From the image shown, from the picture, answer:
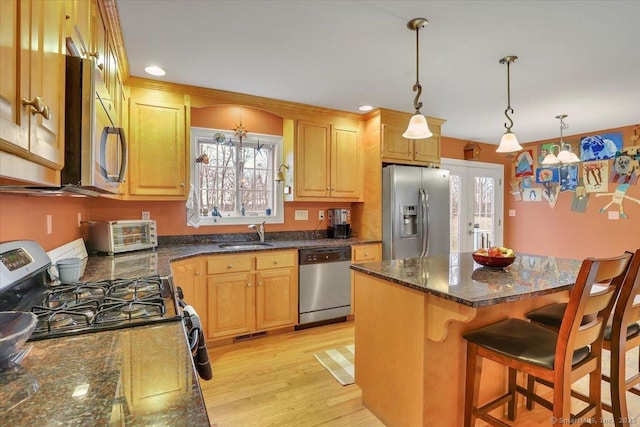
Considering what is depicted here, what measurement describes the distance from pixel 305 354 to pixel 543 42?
2.91 m

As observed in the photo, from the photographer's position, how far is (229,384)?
2.31 metres

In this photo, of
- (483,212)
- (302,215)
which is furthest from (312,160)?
(483,212)

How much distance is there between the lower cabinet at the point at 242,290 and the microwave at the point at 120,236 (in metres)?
0.46

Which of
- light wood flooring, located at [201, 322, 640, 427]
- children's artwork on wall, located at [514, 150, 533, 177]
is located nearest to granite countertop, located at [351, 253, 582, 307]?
light wood flooring, located at [201, 322, 640, 427]

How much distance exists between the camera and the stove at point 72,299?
1020 millimetres

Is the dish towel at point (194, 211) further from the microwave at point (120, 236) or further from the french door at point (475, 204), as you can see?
the french door at point (475, 204)

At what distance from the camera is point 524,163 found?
529 centimetres

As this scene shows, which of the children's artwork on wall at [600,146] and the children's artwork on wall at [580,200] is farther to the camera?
the children's artwork on wall at [580,200]

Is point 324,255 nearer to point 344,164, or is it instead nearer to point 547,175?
point 344,164

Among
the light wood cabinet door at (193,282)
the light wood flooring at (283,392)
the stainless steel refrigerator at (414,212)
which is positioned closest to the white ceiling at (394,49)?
the stainless steel refrigerator at (414,212)

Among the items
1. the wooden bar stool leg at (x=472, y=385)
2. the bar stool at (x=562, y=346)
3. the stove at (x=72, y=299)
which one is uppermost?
the stove at (x=72, y=299)

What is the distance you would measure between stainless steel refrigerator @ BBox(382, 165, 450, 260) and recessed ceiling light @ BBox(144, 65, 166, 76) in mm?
2352

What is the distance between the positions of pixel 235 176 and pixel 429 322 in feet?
8.70

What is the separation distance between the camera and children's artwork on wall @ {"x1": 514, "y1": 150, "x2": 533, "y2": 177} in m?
5.21
